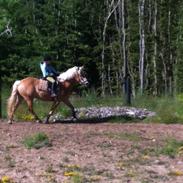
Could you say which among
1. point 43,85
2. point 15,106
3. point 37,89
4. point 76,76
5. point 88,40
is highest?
point 88,40

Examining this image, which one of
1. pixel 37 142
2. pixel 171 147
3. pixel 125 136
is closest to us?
pixel 171 147

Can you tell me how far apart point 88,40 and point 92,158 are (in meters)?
40.4

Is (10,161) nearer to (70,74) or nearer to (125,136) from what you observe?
(125,136)

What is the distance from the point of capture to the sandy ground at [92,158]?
391 inches

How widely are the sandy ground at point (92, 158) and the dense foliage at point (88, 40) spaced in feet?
106

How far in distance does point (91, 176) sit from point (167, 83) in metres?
37.3

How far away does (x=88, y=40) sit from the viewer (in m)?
51.3

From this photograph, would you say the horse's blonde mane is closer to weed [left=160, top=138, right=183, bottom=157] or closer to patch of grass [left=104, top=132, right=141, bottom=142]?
patch of grass [left=104, top=132, right=141, bottom=142]

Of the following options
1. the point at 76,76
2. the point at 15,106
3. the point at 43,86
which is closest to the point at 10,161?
the point at 15,106

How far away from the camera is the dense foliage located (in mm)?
47438

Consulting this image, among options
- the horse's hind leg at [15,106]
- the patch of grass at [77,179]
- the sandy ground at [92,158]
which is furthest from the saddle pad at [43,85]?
the patch of grass at [77,179]

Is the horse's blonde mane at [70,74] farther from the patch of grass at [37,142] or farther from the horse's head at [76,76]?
the patch of grass at [37,142]

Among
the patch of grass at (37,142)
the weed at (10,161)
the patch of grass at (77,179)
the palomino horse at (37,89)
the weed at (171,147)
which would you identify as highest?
the palomino horse at (37,89)

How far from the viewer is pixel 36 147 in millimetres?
12070
